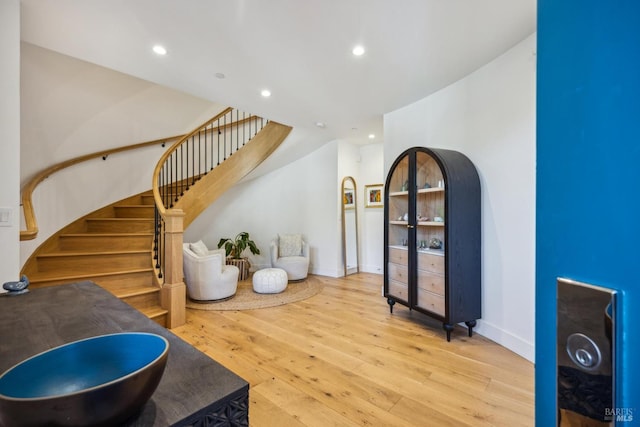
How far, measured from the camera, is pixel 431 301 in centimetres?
280

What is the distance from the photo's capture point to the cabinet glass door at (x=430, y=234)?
274 cm

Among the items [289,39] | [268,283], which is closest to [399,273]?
[268,283]

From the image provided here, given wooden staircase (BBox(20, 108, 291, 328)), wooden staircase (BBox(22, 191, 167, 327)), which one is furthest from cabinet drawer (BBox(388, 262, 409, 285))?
wooden staircase (BBox(22, 191, 167, 327))

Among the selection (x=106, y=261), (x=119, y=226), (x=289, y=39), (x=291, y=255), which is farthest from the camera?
(x=291, y=255)

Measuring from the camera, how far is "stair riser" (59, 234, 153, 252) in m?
3.54

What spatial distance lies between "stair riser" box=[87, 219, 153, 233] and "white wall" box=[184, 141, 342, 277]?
65.8 inches

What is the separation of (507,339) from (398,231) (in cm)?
151

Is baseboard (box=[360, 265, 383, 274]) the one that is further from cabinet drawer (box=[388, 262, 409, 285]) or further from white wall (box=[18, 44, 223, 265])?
white wall (box=[18, 44, 223, 265])

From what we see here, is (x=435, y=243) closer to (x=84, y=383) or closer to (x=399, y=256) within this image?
(x=399, y=256)

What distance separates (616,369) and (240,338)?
284cm

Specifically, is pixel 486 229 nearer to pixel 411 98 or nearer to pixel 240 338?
pixel 411 98

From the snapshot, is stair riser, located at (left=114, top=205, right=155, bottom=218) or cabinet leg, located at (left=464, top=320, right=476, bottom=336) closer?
cabinet leg, located at (left=464, top=320, right=476, bottom=336)

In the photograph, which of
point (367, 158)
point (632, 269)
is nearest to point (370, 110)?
point (367, 158)

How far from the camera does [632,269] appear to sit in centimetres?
36
